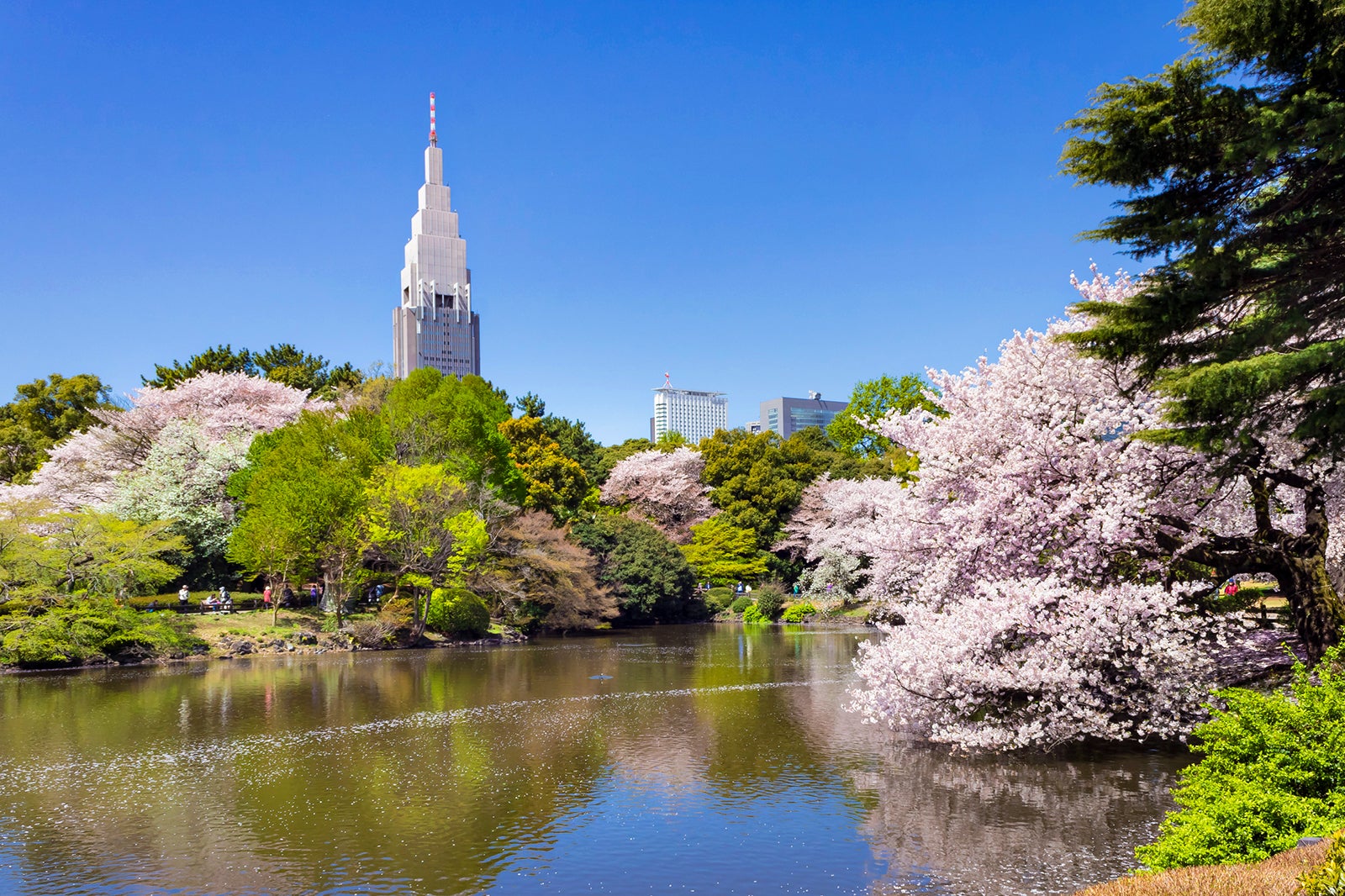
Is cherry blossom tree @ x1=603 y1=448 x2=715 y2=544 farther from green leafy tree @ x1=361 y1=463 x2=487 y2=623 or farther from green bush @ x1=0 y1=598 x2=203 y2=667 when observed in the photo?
green bush @ x1=0 y1=598 x2=203 y2=667

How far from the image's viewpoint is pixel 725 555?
4962 centimetres

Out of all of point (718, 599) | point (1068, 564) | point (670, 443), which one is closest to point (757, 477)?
point (718, 599)

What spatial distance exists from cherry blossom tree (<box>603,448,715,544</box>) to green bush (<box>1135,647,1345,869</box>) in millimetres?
43542

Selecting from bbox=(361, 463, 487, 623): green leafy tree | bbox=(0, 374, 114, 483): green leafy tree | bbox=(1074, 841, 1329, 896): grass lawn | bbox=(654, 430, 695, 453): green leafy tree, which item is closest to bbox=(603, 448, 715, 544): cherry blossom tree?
bbox=(654, 430, 695, 453): green leafy tree

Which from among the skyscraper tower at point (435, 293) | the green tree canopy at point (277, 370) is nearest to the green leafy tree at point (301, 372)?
the green tree canopy at point (277, 370)

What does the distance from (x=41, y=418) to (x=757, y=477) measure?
123 feet

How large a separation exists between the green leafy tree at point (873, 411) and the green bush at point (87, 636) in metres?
31.3

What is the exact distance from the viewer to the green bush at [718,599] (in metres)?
47.6

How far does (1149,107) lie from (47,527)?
31.8 meters

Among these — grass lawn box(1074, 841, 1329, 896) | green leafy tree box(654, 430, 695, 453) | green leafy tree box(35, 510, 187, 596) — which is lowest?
grass lawn box(1074, 841, 1329, 896)

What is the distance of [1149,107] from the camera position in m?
9.48

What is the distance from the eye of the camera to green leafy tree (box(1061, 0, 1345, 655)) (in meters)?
8.82

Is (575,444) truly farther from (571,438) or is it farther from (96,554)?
(96,554)

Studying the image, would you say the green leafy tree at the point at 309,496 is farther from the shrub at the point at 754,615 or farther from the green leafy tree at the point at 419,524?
the shrub at the point at 754,615
